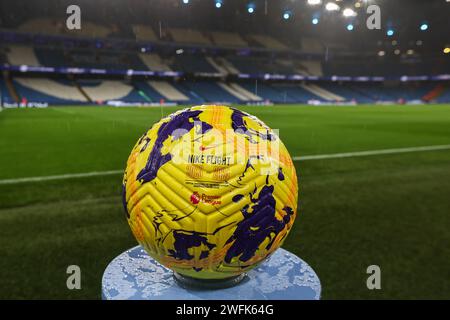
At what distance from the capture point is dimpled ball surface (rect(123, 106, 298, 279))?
1757mm

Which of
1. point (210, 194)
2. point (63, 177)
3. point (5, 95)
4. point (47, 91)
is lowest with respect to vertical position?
point (63, 177)

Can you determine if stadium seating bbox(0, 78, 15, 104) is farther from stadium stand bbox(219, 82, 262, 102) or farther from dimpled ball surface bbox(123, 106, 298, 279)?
dimpled ball surface bbox(123, 106, 298, 279)

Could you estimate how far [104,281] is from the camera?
2125 millimetres

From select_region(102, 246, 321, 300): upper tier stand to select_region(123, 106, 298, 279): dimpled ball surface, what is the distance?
0.17 m

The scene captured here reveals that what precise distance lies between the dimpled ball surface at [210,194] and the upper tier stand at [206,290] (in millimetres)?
167

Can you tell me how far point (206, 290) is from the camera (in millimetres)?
2066

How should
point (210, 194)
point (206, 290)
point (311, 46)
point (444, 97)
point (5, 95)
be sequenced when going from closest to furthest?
point (210, 194) → point (206, 290) → point (5, 95) → point (444, 97) → point (311, 46)

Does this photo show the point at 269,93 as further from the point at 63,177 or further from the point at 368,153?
the point at 63,177

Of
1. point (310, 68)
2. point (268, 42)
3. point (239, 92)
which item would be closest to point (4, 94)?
point (239, 92)

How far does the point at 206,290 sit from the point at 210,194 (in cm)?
67

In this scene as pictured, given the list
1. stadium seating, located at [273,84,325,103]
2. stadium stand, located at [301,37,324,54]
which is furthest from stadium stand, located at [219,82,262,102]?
stadium stand, located at [301,37,324,54]

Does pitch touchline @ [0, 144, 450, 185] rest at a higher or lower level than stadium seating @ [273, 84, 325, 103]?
lower

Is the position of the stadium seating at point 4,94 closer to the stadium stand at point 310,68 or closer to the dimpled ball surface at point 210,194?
the dimpled ball surface at point 210,194

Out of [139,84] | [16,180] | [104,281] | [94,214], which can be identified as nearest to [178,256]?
[104,281]
